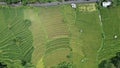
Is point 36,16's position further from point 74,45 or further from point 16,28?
point 74,45

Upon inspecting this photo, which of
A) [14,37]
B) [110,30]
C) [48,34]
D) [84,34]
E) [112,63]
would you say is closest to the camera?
[112,63]

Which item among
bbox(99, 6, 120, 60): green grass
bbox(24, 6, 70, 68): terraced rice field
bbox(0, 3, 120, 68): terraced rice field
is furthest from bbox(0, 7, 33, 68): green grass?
bbox(99, 6, 120, 60): green grass

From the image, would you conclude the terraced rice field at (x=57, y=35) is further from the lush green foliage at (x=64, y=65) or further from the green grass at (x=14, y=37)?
the lush green foliage at (x=64, y=65)

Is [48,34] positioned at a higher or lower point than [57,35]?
higher

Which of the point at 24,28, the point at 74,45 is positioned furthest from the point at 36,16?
the point at 74,45

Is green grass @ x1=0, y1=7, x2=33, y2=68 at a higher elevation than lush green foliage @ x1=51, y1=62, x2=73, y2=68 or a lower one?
higher

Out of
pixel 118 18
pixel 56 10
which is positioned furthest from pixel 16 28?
pixel 118 18

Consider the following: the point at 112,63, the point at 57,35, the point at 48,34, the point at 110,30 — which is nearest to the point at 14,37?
the point at 48,34

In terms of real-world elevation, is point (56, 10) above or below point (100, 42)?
above

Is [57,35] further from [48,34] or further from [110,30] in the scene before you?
[110,30]

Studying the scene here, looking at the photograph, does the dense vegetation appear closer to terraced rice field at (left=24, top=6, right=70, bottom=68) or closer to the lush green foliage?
the lush green foliage

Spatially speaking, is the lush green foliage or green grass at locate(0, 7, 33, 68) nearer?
the lush green foliage
